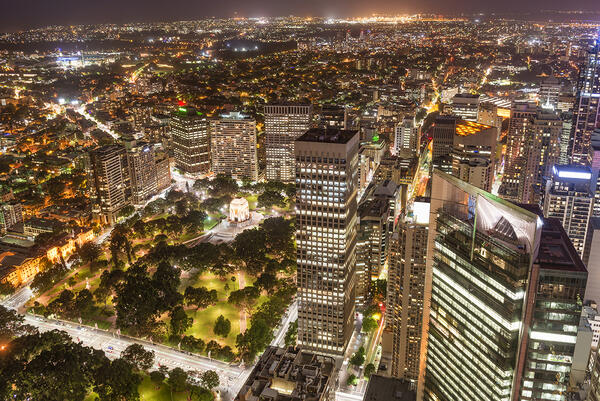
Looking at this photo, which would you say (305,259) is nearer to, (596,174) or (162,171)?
(596,174)

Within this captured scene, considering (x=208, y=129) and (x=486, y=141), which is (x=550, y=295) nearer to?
(x=486, y=141)

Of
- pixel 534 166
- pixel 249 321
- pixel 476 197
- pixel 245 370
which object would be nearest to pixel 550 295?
pixel 476 197

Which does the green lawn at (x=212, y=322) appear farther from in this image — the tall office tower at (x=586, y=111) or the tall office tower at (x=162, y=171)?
the tall office tower at (x=586, y=111)

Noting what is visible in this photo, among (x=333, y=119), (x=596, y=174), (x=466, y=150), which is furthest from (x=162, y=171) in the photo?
(x=596, y=174)

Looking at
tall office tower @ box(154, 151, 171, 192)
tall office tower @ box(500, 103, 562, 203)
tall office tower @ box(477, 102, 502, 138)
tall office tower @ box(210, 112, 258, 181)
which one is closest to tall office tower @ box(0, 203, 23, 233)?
tall office tower @ box(154, 151, 171, 192)

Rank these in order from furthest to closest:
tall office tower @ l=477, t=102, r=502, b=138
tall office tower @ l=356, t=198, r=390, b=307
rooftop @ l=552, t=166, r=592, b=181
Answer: tall office tower @ l=477, t=102, r=502, b=138 → rooftop @ l=552, t=166, r=592, b=181 → tall office tower @ l=356, t=198, r=390, b=307

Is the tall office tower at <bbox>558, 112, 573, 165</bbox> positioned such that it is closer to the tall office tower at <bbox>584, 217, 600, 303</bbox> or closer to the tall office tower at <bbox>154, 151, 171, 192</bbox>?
the tall office tower at <bbox>584, 217, 600, 303</bbox>
